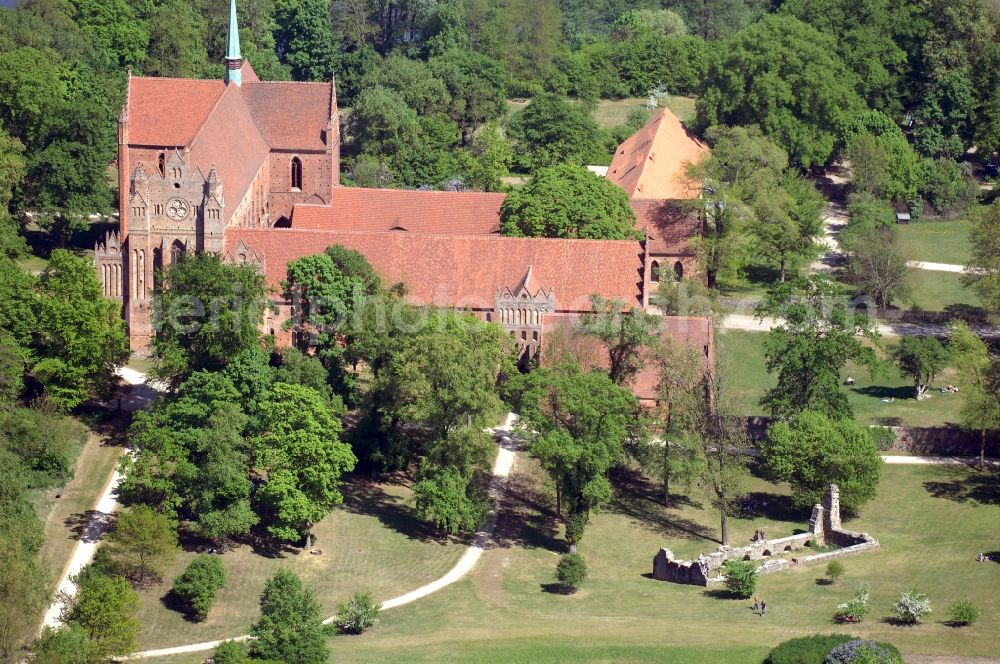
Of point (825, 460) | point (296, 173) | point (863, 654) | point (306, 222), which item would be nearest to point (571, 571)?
point (825, 460)

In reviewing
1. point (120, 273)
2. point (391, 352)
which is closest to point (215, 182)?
point (120, 273)

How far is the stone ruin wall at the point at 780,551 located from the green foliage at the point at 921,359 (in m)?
16.5

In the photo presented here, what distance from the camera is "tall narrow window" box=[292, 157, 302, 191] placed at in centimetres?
12512

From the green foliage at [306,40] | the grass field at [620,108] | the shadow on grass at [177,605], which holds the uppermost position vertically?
the green foliage at [306,40]

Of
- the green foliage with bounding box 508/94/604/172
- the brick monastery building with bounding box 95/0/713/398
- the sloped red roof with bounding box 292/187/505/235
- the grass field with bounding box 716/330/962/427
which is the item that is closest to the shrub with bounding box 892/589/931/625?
the grass field with bounding box 716/330/962/427

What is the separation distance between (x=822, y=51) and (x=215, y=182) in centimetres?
5331

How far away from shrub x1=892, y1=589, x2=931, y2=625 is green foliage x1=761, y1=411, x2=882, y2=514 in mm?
13806

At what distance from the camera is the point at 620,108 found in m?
170

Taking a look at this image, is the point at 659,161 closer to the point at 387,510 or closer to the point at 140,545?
the point at 387,510

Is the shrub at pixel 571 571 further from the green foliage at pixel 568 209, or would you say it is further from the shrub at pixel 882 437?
the green foliage at pixel 568 209

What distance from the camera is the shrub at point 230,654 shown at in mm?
79000

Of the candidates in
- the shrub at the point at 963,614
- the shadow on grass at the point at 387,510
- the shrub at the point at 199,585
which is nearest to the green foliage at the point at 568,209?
the shadow on grass at the point at 387,510

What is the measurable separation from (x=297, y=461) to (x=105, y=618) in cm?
1479

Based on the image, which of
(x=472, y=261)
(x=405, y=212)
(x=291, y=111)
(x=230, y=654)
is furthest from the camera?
(x=291, y=111)
